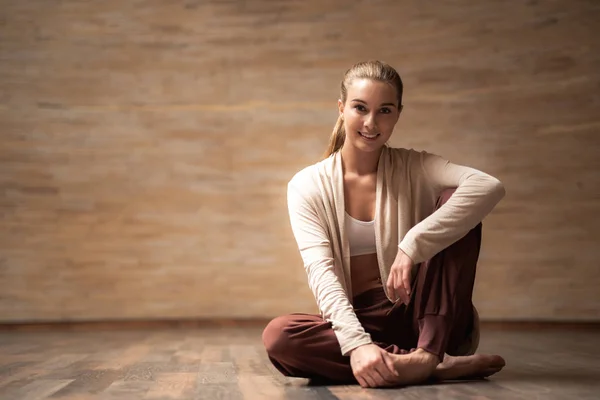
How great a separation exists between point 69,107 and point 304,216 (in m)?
2.60

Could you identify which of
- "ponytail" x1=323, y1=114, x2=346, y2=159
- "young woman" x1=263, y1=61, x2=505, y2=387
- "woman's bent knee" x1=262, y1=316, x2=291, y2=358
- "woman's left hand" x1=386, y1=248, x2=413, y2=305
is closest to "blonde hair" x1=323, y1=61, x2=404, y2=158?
"young woman" x1=263, y1=61, x2=505, y2=387

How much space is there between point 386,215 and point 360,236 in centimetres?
10

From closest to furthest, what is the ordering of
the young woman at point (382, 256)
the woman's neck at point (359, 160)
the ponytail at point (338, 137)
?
the young woman at point (382, 256) < the woman's neck at point (359, 160) < the ponytail at point (338, 137)

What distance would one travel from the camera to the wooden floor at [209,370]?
1904mm

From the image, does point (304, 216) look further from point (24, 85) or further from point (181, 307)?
point (24, 85)

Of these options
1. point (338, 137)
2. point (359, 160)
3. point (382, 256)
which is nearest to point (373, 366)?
point (382, 256)

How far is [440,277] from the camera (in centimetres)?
208

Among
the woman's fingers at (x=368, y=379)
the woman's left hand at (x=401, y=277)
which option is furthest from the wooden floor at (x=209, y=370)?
the woman's left hand at (x=401, y=277)

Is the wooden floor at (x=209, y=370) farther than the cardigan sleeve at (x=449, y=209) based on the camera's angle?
No

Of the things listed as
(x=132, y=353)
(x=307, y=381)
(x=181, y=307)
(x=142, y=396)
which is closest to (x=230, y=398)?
(x=142, y=396)

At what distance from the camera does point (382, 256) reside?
2.20 m

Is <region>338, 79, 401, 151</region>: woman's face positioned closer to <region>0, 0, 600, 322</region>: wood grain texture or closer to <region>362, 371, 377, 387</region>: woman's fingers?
<region>362, 371, 377, 387</region>: woman's fingers

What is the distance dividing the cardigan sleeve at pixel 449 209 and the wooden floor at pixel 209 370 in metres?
0.36

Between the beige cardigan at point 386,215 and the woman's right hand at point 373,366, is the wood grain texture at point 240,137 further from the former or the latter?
the woman's right hand at point 373,366
